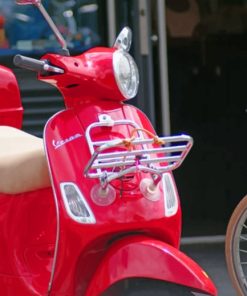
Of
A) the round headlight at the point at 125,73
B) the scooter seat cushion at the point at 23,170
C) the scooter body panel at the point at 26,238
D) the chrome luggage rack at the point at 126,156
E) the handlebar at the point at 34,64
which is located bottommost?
the scooter body panel at the point at 26,238

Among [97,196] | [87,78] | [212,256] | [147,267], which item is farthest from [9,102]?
[212,256]

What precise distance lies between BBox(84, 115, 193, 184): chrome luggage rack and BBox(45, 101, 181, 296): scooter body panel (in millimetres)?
42

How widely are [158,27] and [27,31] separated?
2.86 ft

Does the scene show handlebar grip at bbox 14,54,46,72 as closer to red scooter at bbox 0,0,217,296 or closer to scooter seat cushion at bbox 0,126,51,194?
red scooter at bbox 0,0,217,296

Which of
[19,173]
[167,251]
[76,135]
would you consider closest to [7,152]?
[19,173]

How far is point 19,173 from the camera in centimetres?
310

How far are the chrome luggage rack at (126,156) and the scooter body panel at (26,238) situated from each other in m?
0.40

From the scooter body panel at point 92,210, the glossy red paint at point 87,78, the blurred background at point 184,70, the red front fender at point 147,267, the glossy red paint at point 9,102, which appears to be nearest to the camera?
the red front fender at point 147,267

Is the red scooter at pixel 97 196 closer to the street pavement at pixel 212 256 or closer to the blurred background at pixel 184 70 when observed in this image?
the street pavement at pixel 212 256

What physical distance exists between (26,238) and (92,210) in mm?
471

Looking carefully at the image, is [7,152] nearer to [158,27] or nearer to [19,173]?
[19,173]

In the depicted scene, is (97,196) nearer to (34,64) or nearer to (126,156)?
(126,156)

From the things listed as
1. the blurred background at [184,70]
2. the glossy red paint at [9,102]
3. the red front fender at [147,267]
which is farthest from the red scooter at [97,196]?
the blurred background at [184,70]

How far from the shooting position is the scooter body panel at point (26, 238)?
3.15 meters
